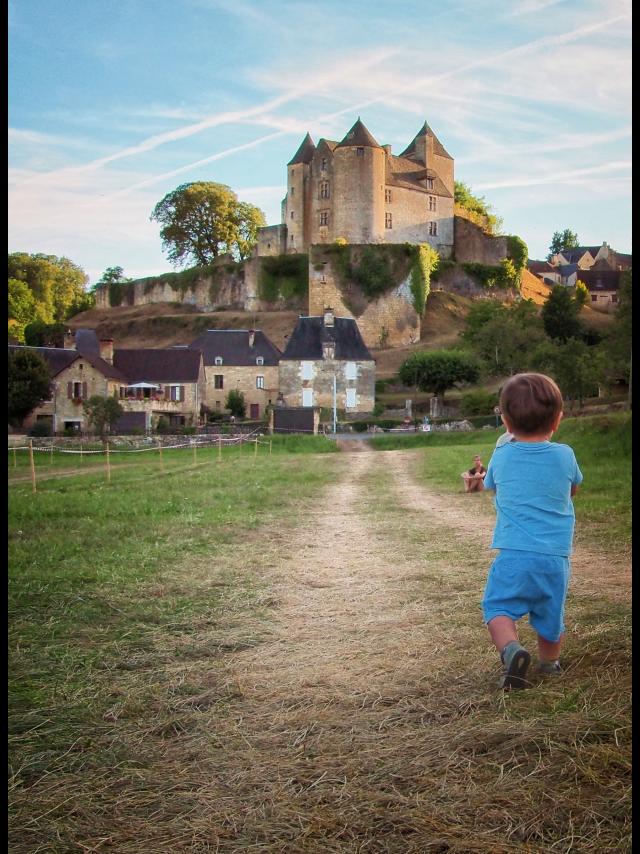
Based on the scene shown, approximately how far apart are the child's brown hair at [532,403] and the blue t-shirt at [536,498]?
73 millimetres

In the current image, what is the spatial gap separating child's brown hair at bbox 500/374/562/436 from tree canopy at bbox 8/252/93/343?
3286 cm

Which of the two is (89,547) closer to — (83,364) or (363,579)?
(363,579)

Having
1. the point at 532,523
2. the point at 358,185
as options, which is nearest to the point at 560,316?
the point at 358,185

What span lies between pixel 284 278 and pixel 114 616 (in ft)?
199

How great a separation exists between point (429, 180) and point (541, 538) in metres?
66.8

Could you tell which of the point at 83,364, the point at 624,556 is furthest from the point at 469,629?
the point at 83,364

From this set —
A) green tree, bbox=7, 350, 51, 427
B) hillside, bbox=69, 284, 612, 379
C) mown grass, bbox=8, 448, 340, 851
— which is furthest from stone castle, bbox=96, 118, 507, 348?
mown grass, bbox=8, 448, 340, 851

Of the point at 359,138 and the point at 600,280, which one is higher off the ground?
the point at 359,138

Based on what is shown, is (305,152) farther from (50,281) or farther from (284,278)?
(50,281)

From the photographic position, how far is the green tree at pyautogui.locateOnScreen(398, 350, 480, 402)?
46281 millimetres

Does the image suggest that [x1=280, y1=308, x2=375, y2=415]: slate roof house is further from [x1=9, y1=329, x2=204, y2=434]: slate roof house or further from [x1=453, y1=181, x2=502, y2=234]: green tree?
[x1=453, y1=181, x2=502, y2=234]: green tree

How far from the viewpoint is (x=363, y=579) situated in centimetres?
514

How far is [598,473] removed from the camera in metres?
11.6

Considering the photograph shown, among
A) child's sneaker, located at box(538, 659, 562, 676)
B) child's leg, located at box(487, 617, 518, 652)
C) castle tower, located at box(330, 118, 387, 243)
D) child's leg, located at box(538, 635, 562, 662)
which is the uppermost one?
castle tower, located at box(330, 118, 387, 243)
